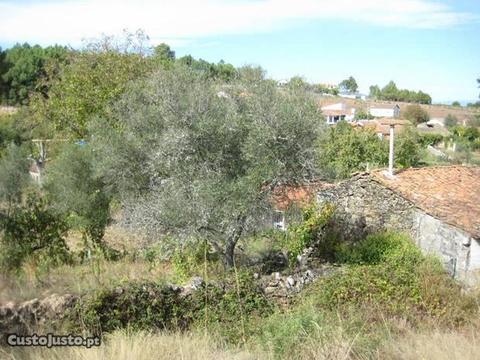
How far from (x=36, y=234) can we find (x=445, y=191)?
1272cm

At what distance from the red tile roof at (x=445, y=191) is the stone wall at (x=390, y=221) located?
262 mm

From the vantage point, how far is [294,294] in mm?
10094

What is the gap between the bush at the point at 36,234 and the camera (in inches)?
448

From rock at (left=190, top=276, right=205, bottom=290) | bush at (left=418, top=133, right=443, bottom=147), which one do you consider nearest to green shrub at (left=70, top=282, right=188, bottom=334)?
rock at (left=190, top=276, right=205, bottom=290)

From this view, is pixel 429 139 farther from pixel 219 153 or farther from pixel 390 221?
pixel 219 153

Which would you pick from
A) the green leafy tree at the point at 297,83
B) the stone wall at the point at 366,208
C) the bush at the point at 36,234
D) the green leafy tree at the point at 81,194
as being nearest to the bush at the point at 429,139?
the stone wall at the point at 366,208

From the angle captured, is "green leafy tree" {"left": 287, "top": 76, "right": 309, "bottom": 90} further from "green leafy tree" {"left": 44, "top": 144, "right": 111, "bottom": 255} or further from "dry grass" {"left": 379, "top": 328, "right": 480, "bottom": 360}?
"dry grass" {"left": 379, "top": 328, "right": 480, "bottom": 360}

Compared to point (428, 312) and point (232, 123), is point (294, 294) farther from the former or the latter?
point (232, 123)

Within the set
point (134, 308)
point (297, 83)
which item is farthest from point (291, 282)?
point (297, 83)

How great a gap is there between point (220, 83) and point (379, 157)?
21.6 meters

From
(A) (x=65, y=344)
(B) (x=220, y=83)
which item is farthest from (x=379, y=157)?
(A) (x=65, y=344)

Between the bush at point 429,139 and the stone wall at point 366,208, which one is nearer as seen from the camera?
the stone wall at point 366,208

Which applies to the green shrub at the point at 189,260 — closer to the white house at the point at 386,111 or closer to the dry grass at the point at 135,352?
the dry grass at the point at 135,352

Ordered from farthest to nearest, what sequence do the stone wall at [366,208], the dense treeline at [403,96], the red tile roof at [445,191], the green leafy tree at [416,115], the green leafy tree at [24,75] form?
1. the dense treeline at [403,96]
2. the green leafy tree at [416,115]
3. the green leafy tree at [24,75]
4. the stone wall at [366,208]
5. the red tile roof at [445,191]
